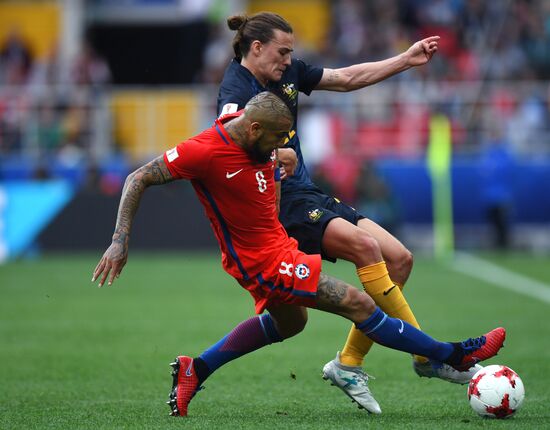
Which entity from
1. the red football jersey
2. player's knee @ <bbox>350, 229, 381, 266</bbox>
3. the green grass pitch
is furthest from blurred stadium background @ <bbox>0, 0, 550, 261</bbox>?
the red football jersey

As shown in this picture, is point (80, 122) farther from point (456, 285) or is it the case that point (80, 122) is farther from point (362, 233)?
point (362, 233)

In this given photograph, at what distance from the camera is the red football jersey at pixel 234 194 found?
6.09 metres

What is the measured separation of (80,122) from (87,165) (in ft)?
4.43

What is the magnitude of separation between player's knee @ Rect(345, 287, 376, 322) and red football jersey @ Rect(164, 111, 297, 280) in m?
0.44

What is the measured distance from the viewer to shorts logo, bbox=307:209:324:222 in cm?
667

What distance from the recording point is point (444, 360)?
6.43 metres

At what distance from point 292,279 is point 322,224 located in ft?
1.97

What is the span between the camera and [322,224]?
6.64m

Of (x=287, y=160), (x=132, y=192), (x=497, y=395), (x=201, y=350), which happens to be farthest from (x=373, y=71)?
(x=201, y=350)

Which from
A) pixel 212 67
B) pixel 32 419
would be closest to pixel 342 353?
pixel 32 419

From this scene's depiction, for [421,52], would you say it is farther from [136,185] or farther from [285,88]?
[136,185]

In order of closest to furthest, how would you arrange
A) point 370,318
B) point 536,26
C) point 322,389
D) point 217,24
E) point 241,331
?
1. point 370,318
2. point 241,331
3. point 322,389
4. point 536,26
5. point 217,24

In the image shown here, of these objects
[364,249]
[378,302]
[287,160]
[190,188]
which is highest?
[287,160]

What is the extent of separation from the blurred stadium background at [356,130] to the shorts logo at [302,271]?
12.8 m
